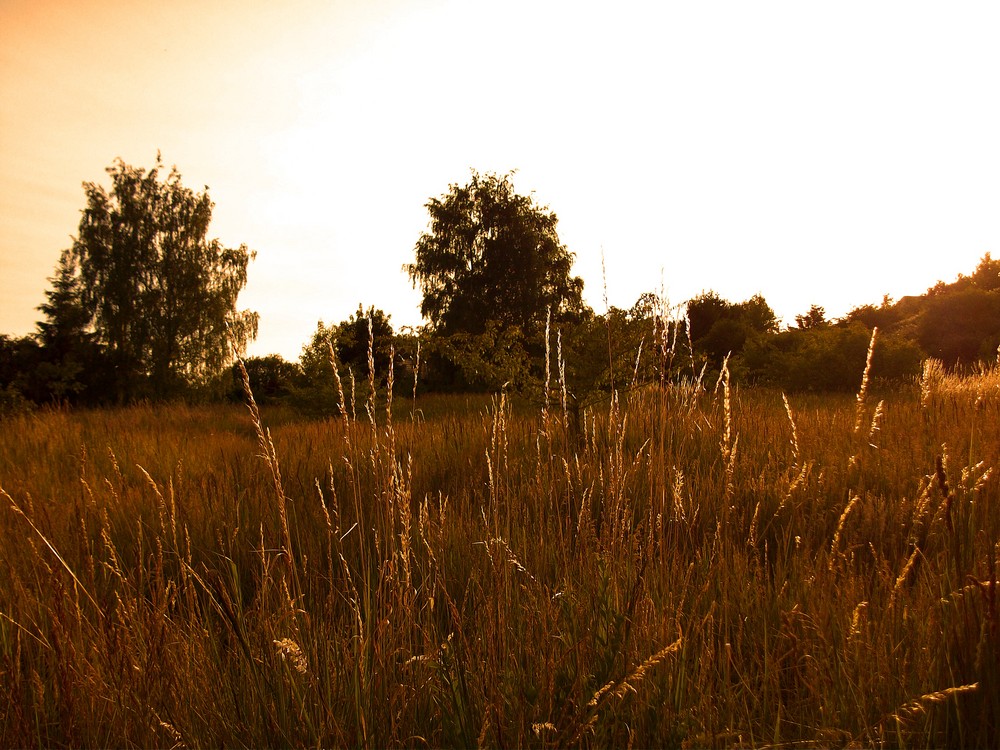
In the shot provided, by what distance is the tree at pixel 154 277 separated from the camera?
25.4m

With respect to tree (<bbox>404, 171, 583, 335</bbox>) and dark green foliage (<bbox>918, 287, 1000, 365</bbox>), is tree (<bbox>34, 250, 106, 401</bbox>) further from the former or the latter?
dark green foliage (<bbox>918, 287, 1000, 365</bbox>)

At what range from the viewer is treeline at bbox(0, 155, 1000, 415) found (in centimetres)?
1484

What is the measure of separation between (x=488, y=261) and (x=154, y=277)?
14.5m

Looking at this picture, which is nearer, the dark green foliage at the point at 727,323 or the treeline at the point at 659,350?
the treeline at the point at 659,350

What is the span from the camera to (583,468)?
3.10m

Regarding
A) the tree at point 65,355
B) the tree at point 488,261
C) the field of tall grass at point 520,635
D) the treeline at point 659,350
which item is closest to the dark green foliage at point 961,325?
the treeline at point 659,350

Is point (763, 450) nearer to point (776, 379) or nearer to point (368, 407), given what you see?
point (368, 407)

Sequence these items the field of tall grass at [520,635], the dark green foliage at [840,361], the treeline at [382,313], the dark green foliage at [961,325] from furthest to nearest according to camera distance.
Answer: the dark green foliage at [961,325] < the treeline at [382,313] < the dark green foliage at [840,361] < the field of tall grass at [520,635]

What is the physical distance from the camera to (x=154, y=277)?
26156 mm

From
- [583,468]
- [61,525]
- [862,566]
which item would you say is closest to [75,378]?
[61,525]

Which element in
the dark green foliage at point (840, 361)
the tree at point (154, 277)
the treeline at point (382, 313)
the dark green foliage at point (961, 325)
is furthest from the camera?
the tree at point (154, 277)

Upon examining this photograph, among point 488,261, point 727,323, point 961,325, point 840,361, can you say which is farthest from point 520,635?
point 488,261

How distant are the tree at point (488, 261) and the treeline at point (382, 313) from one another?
66 millimetres

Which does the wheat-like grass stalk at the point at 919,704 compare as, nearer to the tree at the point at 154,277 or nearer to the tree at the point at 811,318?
the tree at the point at 811,318
